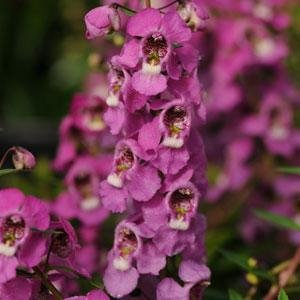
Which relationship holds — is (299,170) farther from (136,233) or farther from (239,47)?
(239,47)

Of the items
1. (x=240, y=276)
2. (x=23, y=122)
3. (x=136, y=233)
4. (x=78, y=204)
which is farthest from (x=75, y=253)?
(x=23, y=122)

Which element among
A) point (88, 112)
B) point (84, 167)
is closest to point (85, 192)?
point (84, 167)

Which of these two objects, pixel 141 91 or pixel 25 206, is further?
pixel 141 91

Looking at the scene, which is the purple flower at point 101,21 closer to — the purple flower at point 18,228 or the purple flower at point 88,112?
the purple flower at point 18,228

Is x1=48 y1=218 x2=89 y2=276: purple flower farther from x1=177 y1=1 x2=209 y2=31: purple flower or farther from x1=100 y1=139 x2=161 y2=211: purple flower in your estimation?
x1=177 y1=1 x2=209 y2=31: purple flower

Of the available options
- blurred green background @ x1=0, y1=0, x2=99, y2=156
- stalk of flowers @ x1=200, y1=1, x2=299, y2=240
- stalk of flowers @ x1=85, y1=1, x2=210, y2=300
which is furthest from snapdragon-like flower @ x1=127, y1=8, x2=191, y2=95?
blurred green background @ x1=0, y1=0, x2=99, y2=156

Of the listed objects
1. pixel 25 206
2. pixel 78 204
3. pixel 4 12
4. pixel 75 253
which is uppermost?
pixel 25 206
